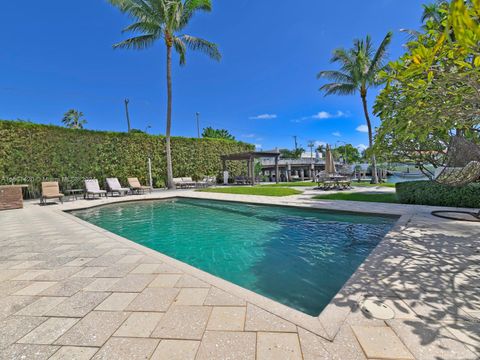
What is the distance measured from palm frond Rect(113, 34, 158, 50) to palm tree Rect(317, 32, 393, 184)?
516 inches

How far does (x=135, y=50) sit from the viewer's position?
14656 millimetres

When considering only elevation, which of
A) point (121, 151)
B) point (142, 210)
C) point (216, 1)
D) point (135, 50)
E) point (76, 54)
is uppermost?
point (216, 1)

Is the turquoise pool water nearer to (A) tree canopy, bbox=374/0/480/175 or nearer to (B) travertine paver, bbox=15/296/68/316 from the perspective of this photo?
(B) travertine paver, bbox=15/296/68/316

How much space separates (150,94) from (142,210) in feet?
83.4

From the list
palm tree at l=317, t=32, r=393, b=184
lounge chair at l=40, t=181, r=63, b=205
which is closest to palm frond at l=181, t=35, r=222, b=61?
palm tree at l=317, t=32, r=393, b=184

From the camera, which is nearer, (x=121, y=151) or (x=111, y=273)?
(x=111, y=273)

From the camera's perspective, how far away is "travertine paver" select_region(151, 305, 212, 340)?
1612 millimetres

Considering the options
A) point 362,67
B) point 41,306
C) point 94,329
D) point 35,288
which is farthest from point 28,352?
point 362,67

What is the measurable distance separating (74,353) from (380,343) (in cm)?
207

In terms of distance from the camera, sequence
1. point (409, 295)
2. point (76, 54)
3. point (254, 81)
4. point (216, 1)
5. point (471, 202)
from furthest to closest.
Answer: point (254, 81), point (76, 54), point (216, 1), point (471, 202), point (409, 295)

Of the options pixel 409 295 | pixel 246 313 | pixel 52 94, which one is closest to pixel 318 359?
pixel 246 313

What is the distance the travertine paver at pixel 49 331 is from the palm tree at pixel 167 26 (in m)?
14.2

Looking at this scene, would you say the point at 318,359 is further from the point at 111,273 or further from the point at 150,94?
the point at 150,94

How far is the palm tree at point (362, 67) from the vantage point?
49.4ft
